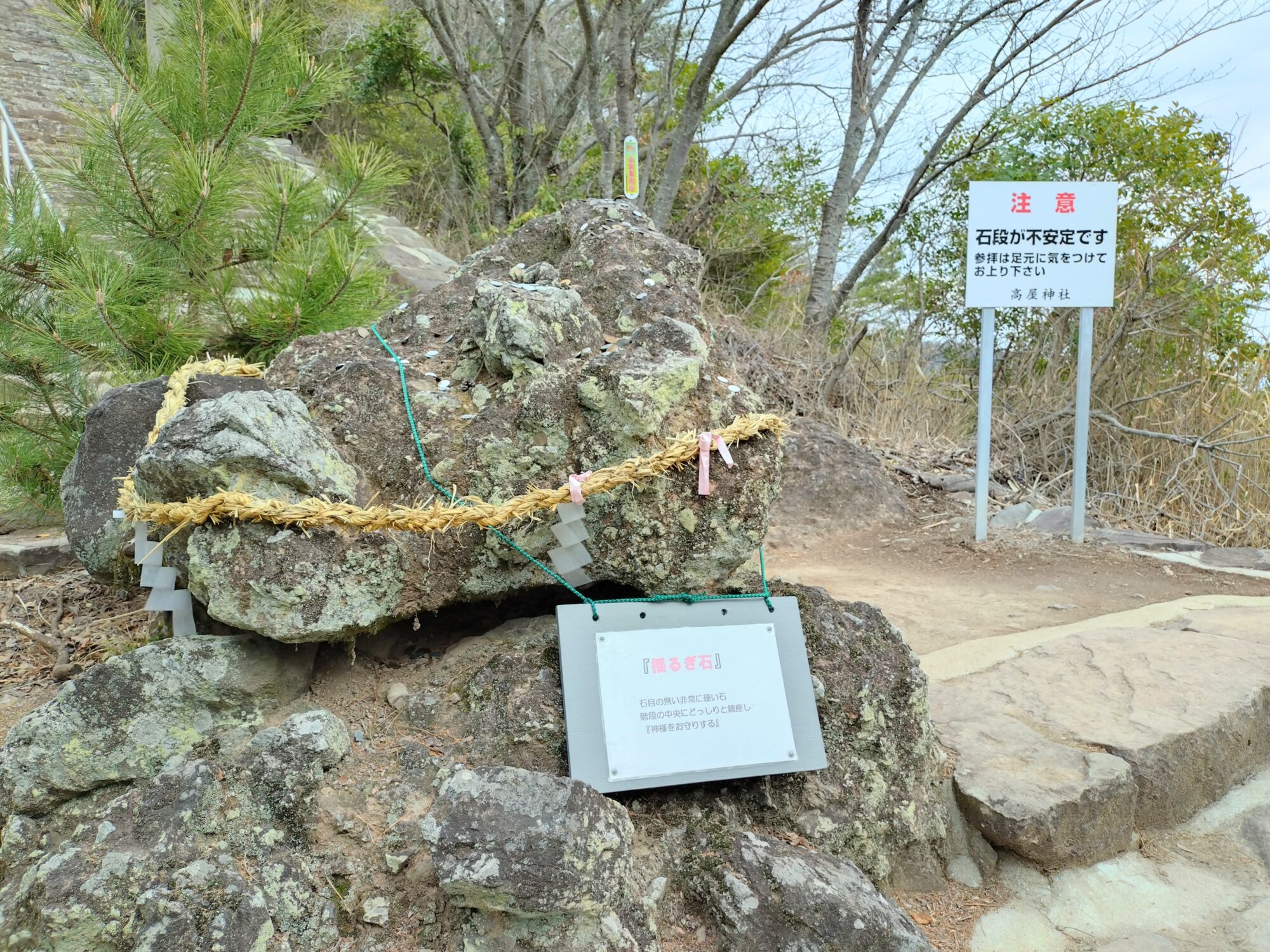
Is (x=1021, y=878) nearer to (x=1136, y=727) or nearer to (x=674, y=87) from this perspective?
(x=1136, y=727)

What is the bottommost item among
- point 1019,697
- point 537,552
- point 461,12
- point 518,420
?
point 1019,697

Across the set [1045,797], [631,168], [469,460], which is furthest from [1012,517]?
[469,460]

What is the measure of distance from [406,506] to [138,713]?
53cm

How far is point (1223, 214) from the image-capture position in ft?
19.8

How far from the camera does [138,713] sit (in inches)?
57.8

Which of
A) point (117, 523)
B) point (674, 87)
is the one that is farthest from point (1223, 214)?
point (117, 523)

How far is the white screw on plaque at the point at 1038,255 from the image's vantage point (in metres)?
4.51

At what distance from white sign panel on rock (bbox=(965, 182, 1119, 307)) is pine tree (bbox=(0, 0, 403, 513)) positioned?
119 inches

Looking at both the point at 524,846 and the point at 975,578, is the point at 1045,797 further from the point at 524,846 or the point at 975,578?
the point at 975,578

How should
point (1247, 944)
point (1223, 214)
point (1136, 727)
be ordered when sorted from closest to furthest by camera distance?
1. point (1247, 944)
2. point (1136, 727)
3. point (1223, 214)

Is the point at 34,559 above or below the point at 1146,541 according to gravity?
above

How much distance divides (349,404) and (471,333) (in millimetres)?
295

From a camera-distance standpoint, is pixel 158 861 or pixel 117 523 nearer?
pixel 158 861

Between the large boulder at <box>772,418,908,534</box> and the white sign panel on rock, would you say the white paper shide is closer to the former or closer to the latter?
the large boulder at <box>772,418,908,534</box>
